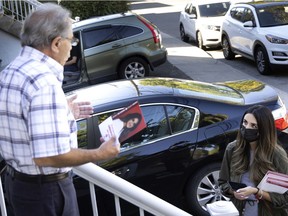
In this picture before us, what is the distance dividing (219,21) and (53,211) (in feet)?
47.3

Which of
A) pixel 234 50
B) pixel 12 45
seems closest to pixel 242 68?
pixel 234 50

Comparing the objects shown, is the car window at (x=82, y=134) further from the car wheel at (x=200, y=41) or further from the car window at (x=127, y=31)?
the car wheel at (x=200, y=41)

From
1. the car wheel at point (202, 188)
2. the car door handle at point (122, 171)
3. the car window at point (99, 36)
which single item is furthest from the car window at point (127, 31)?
the car door handle at point (122, 171)

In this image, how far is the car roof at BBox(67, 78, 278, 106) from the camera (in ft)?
16.9

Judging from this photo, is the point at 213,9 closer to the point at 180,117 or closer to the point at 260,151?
the point at 180,117

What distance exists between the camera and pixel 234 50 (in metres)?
14.2

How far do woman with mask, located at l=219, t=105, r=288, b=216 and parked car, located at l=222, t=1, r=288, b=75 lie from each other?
8.72 metres

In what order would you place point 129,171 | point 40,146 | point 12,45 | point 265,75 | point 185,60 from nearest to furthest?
1. point 40,146
2. point 129,171
3. point 12,45
4. point 265,75
5. point 185,60

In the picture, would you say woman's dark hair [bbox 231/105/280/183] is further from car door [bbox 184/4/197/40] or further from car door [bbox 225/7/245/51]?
car door [bbox 184/4/197/40]

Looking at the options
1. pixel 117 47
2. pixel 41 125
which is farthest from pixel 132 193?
pixel 117 47

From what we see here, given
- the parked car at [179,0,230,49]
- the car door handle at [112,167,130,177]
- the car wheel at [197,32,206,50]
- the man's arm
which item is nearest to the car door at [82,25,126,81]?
the parked car at [179,0,230,49]

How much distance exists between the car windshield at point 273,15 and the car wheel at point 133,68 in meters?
3.16

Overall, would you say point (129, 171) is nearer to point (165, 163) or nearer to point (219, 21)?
point (165, 163)

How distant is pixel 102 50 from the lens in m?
11.4
